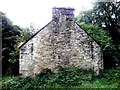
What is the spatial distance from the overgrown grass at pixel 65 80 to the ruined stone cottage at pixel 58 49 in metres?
0.51

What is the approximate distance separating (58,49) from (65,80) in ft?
8.60

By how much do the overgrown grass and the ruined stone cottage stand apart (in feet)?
1.68

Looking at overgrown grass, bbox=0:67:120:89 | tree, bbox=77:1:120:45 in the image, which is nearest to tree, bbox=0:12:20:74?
overgrown grass, bbox=0:67:120:89

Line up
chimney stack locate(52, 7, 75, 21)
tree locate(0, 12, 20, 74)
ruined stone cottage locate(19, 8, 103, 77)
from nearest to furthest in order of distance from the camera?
ruined stone cottage locate(19, 8, 103, 77) < chimney stack locate(52, 7, 75, 21) < tree locate(0, 12, 20, 74)

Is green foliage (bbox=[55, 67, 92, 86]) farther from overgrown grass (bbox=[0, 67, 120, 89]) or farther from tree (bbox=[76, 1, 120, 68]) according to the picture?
tree (bbox=[76, 1, 120, 68])

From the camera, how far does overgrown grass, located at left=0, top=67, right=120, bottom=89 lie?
786 centimetres

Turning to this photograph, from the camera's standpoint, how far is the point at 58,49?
32.6 feet

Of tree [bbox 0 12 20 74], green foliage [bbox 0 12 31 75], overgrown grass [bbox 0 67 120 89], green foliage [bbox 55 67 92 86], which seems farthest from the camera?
tree [bbox 0 12 20 74]

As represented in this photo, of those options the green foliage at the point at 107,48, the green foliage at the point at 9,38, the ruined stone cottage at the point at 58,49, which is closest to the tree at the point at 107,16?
the green foliage at the point at 107,48

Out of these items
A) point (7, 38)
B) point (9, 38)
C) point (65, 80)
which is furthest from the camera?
point (9, 38)

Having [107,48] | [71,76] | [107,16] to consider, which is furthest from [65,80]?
[107,16]

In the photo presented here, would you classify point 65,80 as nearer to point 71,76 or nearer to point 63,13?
point 71,76

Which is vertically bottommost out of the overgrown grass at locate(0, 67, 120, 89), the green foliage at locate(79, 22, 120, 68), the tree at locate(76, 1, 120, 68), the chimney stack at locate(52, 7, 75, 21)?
the overgrown grass at locate(0, 67, 120, 89)

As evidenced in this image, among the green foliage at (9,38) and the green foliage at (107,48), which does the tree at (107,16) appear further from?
the green foliage at (9,38)
